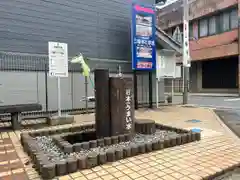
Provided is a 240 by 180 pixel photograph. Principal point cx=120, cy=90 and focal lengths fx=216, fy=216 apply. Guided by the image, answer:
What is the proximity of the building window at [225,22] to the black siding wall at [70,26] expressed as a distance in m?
12.1

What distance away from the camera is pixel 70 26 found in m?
8.62

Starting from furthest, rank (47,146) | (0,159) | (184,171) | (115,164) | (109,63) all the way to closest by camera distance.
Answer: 1. (109,63)
2. (47,146)
3. (0,159)
4. (115,164)
5. (184,171)

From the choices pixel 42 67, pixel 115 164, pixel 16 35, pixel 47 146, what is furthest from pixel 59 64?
pixel 115 164

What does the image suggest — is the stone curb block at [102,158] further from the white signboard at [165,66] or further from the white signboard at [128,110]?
the white signboard at [165,66]

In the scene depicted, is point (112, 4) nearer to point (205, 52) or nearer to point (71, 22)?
point (71, 22)

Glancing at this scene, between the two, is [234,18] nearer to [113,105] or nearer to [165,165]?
[113,105]

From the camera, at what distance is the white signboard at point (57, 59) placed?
6535mm

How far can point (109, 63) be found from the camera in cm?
949

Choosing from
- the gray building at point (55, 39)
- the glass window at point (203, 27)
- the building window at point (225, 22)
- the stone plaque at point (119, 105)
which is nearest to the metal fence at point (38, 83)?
the gray building at point (55, 39)

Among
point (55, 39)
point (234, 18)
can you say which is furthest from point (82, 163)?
point (234, 18)

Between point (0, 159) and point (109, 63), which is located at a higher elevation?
point (109, 63)

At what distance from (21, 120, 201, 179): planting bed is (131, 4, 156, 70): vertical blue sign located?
4.32 metres

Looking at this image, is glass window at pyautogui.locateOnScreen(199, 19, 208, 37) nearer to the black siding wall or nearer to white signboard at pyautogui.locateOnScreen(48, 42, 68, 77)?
the black siding wall

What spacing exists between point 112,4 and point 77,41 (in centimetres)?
255
